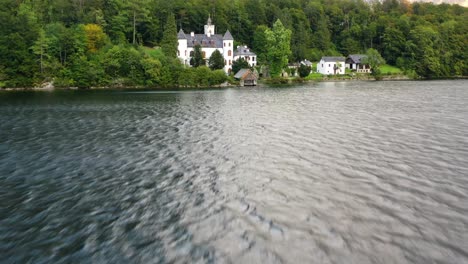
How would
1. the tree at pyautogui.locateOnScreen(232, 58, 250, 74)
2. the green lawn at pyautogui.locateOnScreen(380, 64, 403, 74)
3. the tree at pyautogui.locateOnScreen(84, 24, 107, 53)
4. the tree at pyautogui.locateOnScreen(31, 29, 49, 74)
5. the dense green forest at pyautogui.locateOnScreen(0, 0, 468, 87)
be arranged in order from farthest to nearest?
the green lawn at pyautogui.locateOnScreen(380, 64, 403, 74) → the tree at pyautogui.locateOnScreen(232, 58, 250, 74) → the tree at pyautogui.locateOnScreen(84, 24, 107, 53) → the dense green forest at pyautogui.locateOnScreen(0, 0, 468, 87) → the tree at pyautogui.locateOnScreen(31, 29, 49, 74)

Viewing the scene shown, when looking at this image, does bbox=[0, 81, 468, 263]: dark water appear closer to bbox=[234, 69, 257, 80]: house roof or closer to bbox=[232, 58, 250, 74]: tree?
bbox=[234, 69, 257, 80]: house roof

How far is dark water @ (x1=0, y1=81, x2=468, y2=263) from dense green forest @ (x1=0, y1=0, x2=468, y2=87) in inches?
2713

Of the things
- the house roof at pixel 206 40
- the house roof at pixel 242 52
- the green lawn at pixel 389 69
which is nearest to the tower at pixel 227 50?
the house roof at pixel 206 40

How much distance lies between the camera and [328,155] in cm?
2370

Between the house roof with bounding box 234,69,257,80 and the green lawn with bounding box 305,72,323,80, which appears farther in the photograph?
the green lawn with bounding box 305,72,323,80

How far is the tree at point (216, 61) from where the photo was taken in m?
115

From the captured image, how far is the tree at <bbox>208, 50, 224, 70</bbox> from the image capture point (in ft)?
378

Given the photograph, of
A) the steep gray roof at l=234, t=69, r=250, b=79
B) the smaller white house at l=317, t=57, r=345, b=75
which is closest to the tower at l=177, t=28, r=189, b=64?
the steep gray roof at l=234, t=69, r=250, b=79

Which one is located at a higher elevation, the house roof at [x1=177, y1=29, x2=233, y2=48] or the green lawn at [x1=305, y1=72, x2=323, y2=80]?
the house roof at [x1=177, y1=29, x2=233, y2=48]

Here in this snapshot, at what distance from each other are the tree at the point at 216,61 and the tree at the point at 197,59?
2.75 metres

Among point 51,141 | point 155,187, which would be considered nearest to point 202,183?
point 155,187

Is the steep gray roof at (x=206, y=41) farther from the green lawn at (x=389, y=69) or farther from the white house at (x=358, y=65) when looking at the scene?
the green lawn at (x=389, y=69)

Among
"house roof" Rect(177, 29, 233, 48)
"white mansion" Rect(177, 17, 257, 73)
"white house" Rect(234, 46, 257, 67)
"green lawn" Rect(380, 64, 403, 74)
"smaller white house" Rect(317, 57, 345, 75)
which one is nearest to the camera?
"white mansion" Rect(177, 17, 257, 73)

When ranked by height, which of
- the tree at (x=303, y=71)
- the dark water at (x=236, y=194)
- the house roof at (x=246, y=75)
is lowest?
the dark water at (x=236, y=194)
